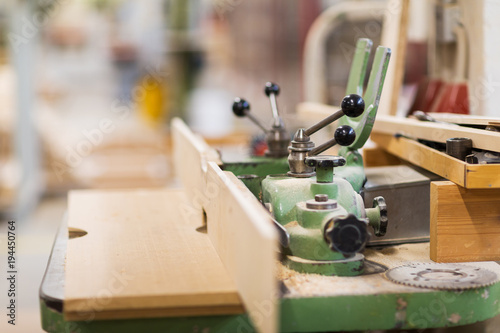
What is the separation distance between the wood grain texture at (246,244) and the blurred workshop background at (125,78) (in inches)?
118

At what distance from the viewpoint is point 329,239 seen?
1066mm

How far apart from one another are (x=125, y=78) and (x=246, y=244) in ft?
14.1

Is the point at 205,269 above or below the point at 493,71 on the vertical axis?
below

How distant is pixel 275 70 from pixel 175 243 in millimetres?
3612

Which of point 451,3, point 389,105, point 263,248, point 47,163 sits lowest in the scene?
point 47,163

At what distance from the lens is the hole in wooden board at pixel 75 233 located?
144cm

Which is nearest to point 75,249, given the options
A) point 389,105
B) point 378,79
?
point 378,79

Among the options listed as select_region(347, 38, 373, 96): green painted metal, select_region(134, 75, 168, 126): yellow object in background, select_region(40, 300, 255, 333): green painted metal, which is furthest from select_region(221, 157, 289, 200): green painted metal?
select_region(134, 75, 168, 126): yellow object in background

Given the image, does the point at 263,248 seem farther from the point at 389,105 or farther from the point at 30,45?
the point at 30,45

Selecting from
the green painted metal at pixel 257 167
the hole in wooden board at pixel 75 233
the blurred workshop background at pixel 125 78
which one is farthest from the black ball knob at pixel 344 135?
the blurred workshop background at pixel 125 78

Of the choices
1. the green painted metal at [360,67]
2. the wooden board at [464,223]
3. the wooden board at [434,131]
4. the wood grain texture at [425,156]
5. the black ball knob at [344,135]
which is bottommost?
the wooden board at [464,223]

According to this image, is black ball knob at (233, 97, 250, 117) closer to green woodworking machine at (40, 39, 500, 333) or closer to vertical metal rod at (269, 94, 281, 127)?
→ vertical metal rod at (269, 94, 281, 127)

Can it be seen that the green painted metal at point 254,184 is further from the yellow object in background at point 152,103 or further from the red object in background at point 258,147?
the yellow object in background at point 152,103

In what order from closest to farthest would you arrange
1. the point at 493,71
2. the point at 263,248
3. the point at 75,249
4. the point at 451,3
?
the point at 263,248
the point at 75,249
the point at 493,71
the point at 451,3
